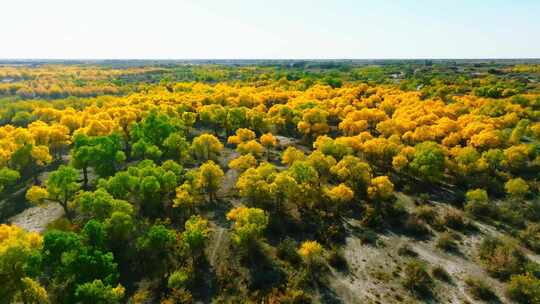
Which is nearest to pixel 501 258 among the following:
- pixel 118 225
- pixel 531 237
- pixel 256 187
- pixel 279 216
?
pixel 531 237

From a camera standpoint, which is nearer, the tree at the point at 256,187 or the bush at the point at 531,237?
the bush at the point at 531,237

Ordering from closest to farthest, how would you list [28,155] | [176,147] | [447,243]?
1. [447,243]
2. [28,155]
3. [176,147]

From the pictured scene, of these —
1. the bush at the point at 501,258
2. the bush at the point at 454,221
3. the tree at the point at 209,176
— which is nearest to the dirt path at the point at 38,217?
the tree at the point at 209,176

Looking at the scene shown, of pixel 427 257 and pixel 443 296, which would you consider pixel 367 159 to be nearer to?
pixel 427 257

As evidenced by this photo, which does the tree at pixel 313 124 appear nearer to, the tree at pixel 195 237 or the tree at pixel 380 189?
the tree at pixel 380 189

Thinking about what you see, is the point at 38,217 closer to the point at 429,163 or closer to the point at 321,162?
the point at 321,162

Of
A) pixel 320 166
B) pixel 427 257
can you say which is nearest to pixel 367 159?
pixel 320 166

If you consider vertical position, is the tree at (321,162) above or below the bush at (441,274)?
above
